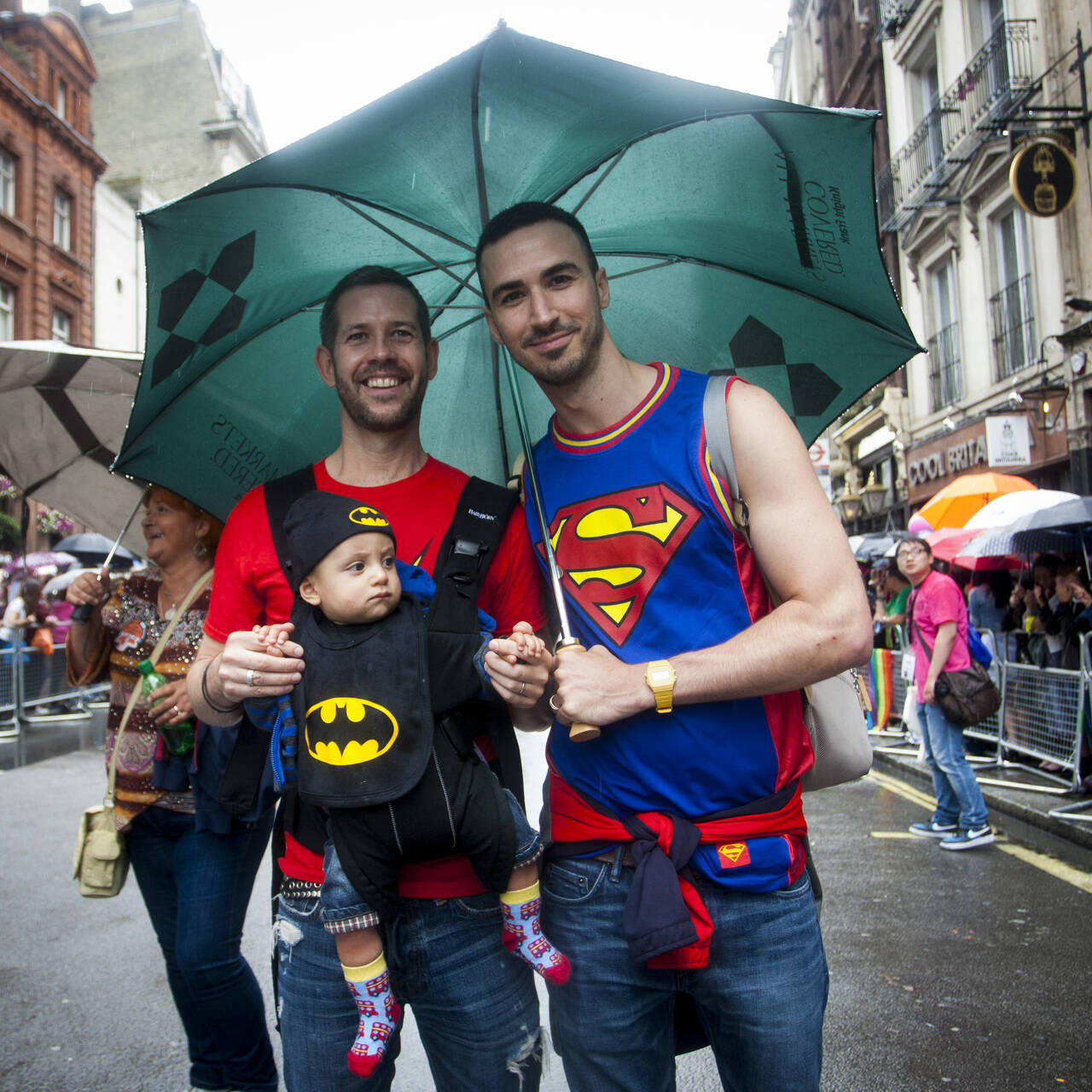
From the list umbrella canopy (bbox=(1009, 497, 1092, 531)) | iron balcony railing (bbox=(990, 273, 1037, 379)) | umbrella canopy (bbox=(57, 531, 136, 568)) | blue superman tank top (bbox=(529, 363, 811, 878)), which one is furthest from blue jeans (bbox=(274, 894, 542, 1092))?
iron balcony railing (bbox=(990, 273, 1037, 379))

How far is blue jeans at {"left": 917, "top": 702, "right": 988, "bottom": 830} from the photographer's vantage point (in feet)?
22.8

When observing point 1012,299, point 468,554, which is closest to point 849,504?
point 1012,299

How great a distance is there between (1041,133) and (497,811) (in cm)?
1572

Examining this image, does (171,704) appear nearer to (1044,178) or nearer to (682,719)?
(682,719)

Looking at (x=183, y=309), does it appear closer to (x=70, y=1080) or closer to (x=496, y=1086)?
(x=496, y=1086)

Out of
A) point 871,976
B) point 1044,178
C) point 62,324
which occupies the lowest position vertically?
point 871,976

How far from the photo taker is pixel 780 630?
1.90 meters

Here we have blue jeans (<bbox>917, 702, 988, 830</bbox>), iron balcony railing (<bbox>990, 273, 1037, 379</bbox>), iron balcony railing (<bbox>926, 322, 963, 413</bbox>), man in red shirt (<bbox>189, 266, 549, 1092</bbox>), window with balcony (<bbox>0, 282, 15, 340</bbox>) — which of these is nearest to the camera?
man in red shirt (<bbox>189, 266, 549, 1092</bbox>)

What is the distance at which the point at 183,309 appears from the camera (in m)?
2.43

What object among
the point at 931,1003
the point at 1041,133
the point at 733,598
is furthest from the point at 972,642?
the point at 1041,133

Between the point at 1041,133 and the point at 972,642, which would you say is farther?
the point at 1041,133

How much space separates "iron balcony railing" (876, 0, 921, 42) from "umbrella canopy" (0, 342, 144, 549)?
21581 millimetres

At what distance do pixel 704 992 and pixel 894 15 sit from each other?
23574mm

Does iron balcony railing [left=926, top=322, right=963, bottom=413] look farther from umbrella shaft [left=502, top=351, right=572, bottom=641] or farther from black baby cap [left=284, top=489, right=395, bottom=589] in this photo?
black baby cap [left=284, top=489, right=395, bottom=589]
